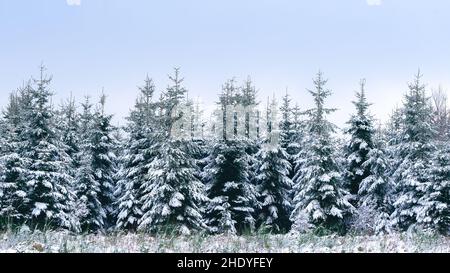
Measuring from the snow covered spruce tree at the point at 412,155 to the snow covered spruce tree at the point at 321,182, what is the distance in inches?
141

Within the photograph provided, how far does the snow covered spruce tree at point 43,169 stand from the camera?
29.0m

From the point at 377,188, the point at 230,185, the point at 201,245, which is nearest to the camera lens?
the point at 201,245

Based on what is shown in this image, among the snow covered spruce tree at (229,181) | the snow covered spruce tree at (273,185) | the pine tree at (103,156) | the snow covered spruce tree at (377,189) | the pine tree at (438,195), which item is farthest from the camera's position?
the pine tree at (103,156)

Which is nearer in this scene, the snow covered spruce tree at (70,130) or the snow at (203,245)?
the snow at (203,245)

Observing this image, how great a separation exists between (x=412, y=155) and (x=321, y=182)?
21.1ft

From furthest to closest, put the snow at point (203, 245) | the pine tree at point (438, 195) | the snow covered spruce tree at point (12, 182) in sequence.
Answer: the snow covered spruce tree at point (12, 182) < the pine tree at point (438, 195) < the snow at point (203, 245)

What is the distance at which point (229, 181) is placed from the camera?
3309 cm

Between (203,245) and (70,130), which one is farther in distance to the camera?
(70,130)

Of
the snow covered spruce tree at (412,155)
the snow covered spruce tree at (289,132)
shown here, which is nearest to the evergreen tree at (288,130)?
the snow covered spruce tree at (289,132)

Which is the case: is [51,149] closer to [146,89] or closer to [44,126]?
[44,126]

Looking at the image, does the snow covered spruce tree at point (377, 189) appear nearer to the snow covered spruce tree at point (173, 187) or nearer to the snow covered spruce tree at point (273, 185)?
the snow covered spruce tree at point (273, 185)

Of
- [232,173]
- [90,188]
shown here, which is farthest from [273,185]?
[90,188]

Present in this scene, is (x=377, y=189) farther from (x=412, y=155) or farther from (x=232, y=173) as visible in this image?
(x=232, y=173)
